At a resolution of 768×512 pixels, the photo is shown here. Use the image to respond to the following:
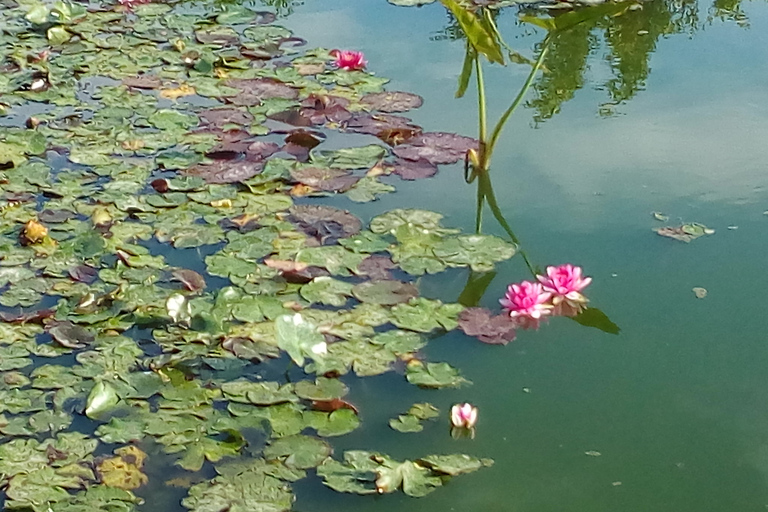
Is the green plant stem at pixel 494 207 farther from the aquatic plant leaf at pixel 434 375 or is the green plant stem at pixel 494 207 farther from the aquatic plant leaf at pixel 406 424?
the aquatic plant leaf at pixel 406 424

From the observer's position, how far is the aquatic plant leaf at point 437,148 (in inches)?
107

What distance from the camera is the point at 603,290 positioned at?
2.09m

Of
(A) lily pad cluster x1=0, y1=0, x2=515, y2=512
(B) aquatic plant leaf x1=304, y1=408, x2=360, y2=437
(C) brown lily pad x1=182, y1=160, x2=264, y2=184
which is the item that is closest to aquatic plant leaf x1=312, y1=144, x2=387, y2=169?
(A) lily pad cluster x1=0, y1=0, x2=515, y2=512

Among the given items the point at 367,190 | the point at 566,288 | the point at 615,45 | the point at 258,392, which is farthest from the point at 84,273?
the point at 615,45

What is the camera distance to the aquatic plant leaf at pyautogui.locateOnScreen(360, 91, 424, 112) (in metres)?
3.08

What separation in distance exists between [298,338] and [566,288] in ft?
2.09

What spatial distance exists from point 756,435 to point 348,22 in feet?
9.32

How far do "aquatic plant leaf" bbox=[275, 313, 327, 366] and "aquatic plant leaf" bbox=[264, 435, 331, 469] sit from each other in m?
0.16

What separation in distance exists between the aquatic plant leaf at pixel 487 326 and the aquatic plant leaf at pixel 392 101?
4.06ft

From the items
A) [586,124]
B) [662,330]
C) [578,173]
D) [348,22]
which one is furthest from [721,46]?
[662,330]

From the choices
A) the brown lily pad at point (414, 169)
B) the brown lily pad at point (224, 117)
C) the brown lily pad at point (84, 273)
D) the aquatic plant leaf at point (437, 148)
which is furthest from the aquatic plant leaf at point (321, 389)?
the brown lily pad at point (224, 117)

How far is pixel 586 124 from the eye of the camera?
9.51 ft

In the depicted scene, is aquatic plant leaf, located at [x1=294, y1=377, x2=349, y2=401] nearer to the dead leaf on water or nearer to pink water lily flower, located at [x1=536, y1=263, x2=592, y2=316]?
pink water lily flower, located at [x1=536, y1=263, x2=592, y2=316]

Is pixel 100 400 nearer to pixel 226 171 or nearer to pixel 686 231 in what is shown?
pixel 226 171
